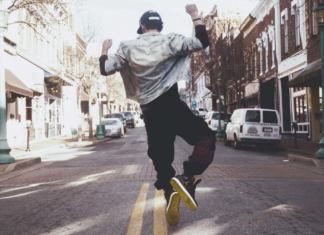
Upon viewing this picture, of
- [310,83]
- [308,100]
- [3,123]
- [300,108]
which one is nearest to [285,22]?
[300,108]

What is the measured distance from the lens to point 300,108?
22938 mm

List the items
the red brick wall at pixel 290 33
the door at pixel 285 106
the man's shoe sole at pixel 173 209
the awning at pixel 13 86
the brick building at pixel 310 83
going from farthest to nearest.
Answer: the door at pixel 285 106 → the red brick wall at pixel 290 33 → the brick building at pixel 310 83 → the awning at pixel 13 86 → the man's shoe sole at pixel 173 209

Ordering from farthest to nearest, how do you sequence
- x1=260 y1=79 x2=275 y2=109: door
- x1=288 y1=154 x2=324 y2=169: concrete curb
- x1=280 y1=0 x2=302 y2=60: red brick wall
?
Result: x1=260 y1=79 x2=275 y2=109: door → x1=280 y1=0 x2=302 y2=60: red brick wall → x1=288 y1=154 x2=324 y2=169: concrete curb

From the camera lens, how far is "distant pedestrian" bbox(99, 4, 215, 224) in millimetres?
3746

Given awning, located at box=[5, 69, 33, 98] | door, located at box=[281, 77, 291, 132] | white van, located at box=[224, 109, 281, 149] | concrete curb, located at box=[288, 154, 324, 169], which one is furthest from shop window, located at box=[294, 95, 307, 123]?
awning, located at box=[5, 69, 33, 98]

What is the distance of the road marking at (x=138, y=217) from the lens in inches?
146

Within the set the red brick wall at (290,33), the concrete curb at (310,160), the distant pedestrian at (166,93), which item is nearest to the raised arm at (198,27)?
the distant pedestrian at (166,93)

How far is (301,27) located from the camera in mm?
20812

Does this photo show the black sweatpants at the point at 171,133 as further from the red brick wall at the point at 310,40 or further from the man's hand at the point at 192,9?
the red brick wall at the point at 310,40

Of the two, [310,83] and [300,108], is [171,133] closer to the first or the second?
[310,83]

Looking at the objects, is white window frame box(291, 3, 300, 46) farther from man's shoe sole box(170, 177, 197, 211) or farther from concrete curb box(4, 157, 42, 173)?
man's shoe sole box(170, 177, 197, 211)

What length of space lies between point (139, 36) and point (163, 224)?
1824 mm

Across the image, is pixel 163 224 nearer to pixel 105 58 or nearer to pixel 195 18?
pixel 105 58

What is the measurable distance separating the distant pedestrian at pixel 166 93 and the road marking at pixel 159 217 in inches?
4.9
